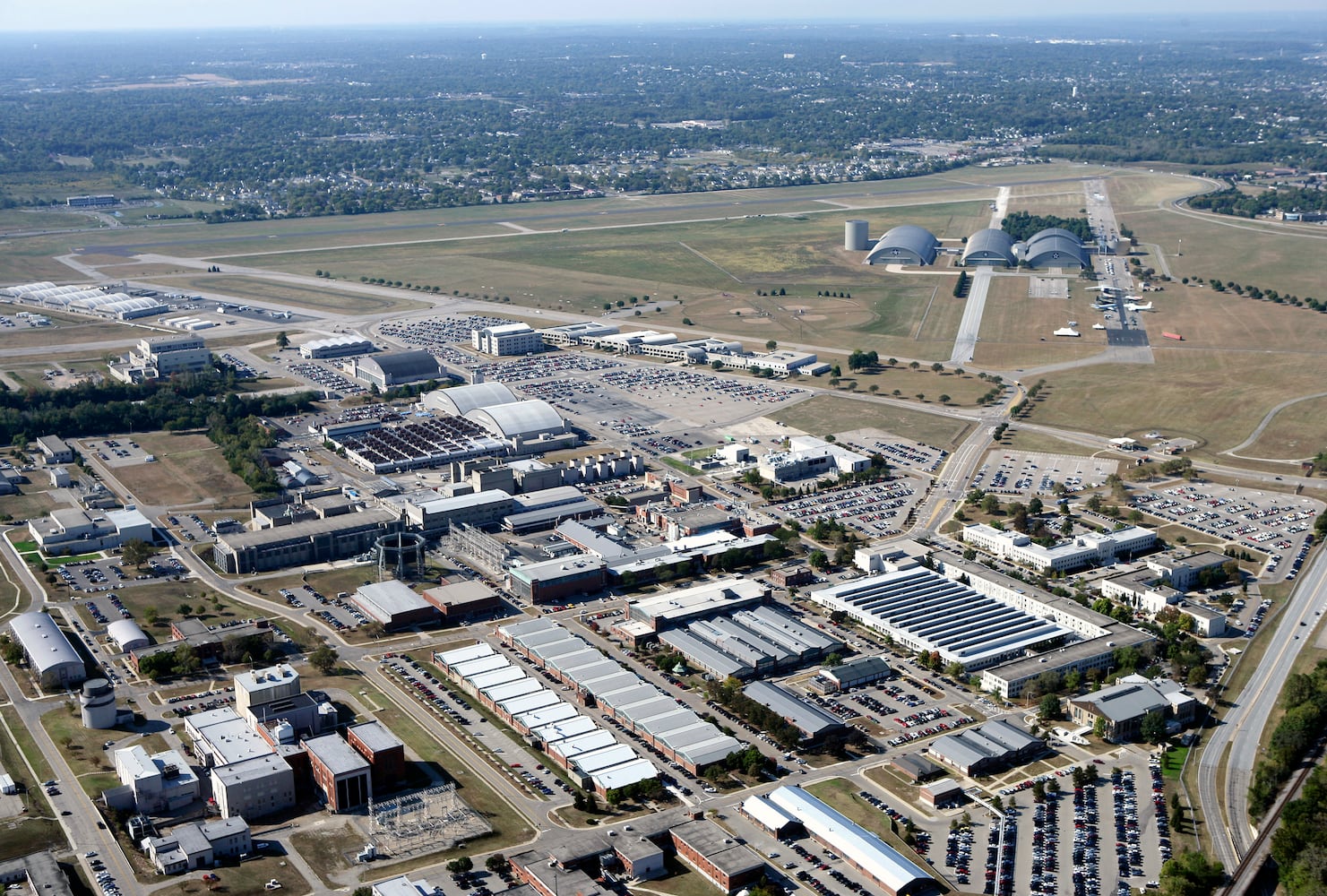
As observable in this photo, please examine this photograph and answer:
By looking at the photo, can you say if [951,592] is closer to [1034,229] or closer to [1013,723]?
[1013,723]

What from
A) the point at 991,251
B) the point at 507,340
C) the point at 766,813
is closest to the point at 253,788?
the point at 766,813

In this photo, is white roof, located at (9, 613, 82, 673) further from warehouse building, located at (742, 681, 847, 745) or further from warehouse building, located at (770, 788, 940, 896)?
warehouse building, located at (770, 788, 940, 896)

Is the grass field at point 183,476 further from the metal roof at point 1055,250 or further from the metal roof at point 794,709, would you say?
the metal roof at point 1055,250

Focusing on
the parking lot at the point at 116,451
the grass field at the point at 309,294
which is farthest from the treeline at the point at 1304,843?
the grass field at the point at 309,294

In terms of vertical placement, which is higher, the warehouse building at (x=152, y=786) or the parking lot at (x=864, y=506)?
the warehouse building at (x=152, y=786)

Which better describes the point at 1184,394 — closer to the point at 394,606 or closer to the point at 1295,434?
the point at 1295,434

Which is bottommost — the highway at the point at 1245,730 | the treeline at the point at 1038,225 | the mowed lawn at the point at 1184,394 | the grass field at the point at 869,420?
the highway at the point at 1245,730

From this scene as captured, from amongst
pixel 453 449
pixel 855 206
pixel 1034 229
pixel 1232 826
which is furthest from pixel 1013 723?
pixel 855 206
